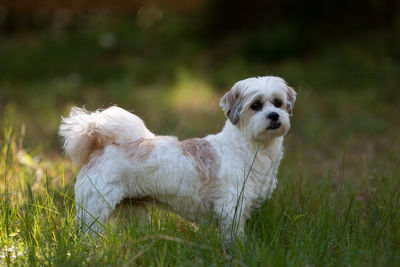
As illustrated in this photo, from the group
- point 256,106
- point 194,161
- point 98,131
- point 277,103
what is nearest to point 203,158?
point 194,161

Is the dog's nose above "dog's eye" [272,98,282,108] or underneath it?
underneath

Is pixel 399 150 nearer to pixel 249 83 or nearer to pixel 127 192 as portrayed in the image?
pixel 249 83

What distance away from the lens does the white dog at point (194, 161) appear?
12.4 feet

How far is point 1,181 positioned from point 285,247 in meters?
3.11

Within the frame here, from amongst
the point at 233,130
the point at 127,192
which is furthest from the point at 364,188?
the point at 127,192

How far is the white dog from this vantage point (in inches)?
149

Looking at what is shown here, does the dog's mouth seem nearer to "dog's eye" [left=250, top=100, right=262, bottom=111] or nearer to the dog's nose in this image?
the dog's nose

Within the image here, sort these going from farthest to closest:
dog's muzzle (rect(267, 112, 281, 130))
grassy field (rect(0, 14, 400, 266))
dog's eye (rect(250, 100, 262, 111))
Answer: dog's eye (rect(250, 100, 262, 111)) → dog's muzzle (rect(267, 112, 281, 130)) → grassy field (rect(0, 14, 400, 266))

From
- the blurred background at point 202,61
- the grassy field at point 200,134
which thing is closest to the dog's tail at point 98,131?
the grassy field at point 200,134

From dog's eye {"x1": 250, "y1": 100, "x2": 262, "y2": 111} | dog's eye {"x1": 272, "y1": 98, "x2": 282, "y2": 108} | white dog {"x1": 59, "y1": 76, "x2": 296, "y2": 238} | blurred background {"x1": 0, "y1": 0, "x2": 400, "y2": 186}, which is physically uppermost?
blurred background {"x1": 0, "y1": 0, "x2": 400, "y2": 186}

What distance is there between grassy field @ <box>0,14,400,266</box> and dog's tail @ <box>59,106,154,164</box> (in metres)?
0.35

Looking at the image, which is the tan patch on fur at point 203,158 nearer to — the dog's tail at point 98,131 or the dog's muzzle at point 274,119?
the dog's tail at point 98,131

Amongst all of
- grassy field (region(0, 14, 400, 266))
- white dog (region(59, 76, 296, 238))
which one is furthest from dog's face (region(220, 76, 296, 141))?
grassy field (region(0, 14, 400, 266))

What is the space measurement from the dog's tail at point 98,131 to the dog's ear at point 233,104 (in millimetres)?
808
